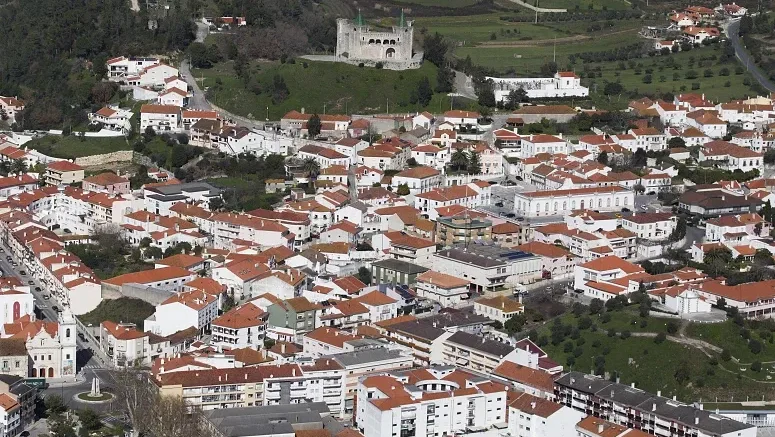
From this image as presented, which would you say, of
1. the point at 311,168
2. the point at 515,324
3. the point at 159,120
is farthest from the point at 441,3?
the point at 515,324

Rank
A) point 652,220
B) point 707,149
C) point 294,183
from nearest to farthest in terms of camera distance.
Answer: point 652,220 → point 294,183 → point 707,149

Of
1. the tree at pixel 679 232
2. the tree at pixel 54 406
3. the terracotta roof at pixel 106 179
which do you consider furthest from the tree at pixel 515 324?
the terracotta roof at pixel 106 179

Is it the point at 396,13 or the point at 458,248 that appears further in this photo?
the point at 396,13

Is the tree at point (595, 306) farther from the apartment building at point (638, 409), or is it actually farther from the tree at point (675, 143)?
the tree at point (675, 143)

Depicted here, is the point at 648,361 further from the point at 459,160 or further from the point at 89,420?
the point at 459,160

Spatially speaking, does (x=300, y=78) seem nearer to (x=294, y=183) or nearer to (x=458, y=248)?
(x=294, y=183)

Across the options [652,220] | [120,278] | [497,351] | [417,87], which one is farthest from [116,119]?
[497,351]

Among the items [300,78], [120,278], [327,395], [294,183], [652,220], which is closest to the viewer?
[327,395]

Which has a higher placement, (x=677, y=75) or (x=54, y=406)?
(x=677, y=75)
